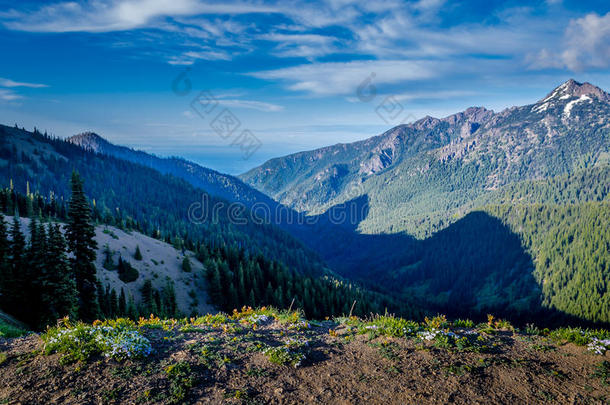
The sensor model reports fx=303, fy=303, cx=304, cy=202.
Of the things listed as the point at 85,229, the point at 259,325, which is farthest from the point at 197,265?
the point at 259,325

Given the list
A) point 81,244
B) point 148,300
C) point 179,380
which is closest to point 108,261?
point 148,300

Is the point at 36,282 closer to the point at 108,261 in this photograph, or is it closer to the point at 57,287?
the point at 57,287

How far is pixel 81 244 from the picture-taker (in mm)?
44344

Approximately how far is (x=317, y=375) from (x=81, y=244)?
45542 mm

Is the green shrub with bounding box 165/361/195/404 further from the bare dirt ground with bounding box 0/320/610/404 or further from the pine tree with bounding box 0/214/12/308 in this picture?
the pine tree with bounding box 0/214/12/308

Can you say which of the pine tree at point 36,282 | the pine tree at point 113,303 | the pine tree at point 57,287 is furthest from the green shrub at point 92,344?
the pine tree at point 113,303

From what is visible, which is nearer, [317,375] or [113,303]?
[317,375]

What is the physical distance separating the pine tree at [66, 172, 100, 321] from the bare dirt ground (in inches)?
1323

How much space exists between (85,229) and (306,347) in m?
42.9

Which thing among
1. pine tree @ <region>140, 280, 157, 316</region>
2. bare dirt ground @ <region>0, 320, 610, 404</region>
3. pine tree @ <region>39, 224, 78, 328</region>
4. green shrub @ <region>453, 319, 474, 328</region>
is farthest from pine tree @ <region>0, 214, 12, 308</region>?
green shrub @ <region>453, 319, 474, 328</region>

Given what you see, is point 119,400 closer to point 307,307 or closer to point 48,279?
point 48,279

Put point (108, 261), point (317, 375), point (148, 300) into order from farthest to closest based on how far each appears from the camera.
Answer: point (108, 261) < point (148, 300) < point (317, 375)

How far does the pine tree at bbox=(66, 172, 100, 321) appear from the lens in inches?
Result: 1721

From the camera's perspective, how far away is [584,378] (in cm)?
1255
